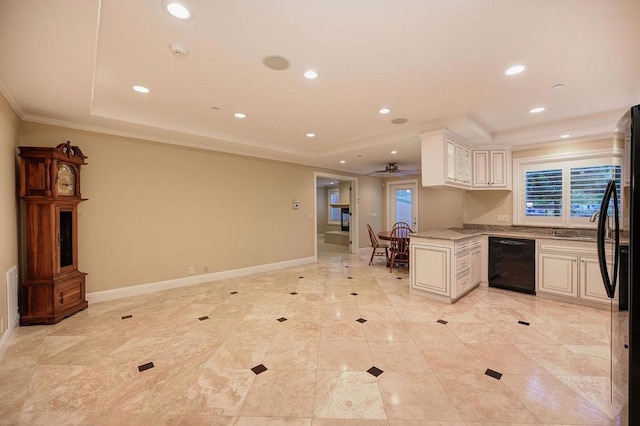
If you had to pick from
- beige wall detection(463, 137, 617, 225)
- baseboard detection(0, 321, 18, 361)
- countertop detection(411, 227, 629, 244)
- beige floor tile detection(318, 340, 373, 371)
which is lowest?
beige floor tile detection(318, 340, 373, 371)

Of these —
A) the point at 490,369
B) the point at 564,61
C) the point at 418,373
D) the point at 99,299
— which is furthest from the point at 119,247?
the point at 564,61

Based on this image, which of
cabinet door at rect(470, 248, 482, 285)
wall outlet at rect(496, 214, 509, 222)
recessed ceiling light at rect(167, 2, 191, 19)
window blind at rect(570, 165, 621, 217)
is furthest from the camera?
wall outlet at rect(496, 214, 509, 222)

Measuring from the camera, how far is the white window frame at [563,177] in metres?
3.97

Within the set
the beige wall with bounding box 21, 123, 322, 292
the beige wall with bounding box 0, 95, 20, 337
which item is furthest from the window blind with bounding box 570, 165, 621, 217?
the beige wall with bounding box 0, 95, 20, 337

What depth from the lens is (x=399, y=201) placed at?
8125 mm

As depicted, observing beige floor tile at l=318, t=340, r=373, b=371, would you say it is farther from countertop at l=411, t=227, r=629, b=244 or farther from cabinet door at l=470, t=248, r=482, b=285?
cabinet door at l=470, t=248, r=482, b=285

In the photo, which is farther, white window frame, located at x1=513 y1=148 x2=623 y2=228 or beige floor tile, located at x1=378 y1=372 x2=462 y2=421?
white window frame, located at x1=513 y1=148 x2=623 y2=228

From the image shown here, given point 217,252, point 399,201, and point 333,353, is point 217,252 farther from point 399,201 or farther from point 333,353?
point 399,201

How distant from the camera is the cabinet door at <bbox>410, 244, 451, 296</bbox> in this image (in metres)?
3.64

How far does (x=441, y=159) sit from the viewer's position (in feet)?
12.2

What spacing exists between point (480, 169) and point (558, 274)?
1.98m

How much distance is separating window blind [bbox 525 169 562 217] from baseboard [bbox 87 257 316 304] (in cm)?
480

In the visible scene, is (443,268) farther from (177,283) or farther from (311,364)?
(177,283)

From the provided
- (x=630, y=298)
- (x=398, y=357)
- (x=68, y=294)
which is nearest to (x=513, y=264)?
(x=398, y=357)
